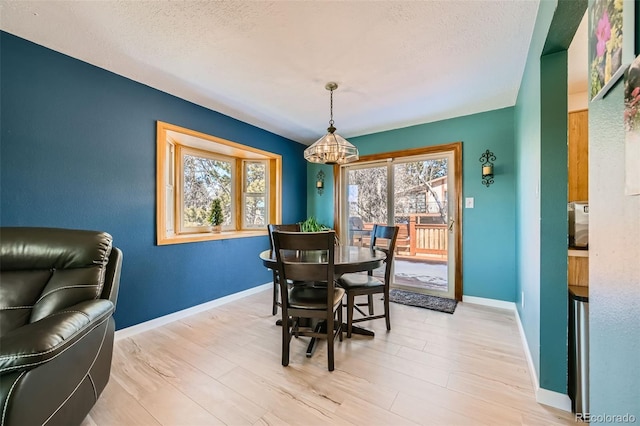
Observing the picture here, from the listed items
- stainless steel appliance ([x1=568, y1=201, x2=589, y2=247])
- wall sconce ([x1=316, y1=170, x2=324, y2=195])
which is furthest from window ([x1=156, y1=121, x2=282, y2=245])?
stainless steel appliance ([x1=568, y1=201, x2=589, y2=247])

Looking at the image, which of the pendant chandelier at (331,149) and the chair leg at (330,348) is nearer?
the chair leg at (330,348)

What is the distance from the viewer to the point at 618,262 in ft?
2.25

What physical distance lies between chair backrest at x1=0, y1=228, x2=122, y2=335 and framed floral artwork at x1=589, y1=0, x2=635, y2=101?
7.60 feet

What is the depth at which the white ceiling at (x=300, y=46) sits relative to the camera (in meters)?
1.61

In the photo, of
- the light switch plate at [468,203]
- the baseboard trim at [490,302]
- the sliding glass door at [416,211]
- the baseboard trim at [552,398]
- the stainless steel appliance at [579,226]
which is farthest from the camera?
the sliding glass door at [416,211]

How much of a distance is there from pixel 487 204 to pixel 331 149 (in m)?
2.17

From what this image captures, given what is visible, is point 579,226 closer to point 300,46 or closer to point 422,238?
point 422,238

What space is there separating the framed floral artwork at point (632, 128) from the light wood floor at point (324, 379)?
4.72ft

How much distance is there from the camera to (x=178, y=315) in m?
2.81

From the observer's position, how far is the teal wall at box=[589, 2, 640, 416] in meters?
0.63

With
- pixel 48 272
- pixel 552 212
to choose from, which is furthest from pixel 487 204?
pixel 48 272

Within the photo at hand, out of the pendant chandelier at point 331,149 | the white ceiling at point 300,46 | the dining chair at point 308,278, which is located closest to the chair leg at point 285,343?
the dining chair at point 308,278

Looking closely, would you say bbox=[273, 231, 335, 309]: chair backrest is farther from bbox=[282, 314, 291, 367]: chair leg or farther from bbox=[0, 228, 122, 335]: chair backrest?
bbox=[0, 228, 122, 335]: chair backrest

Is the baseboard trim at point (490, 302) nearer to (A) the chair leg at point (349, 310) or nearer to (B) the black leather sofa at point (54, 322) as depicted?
(A) the chair leg at point (349, 310)
